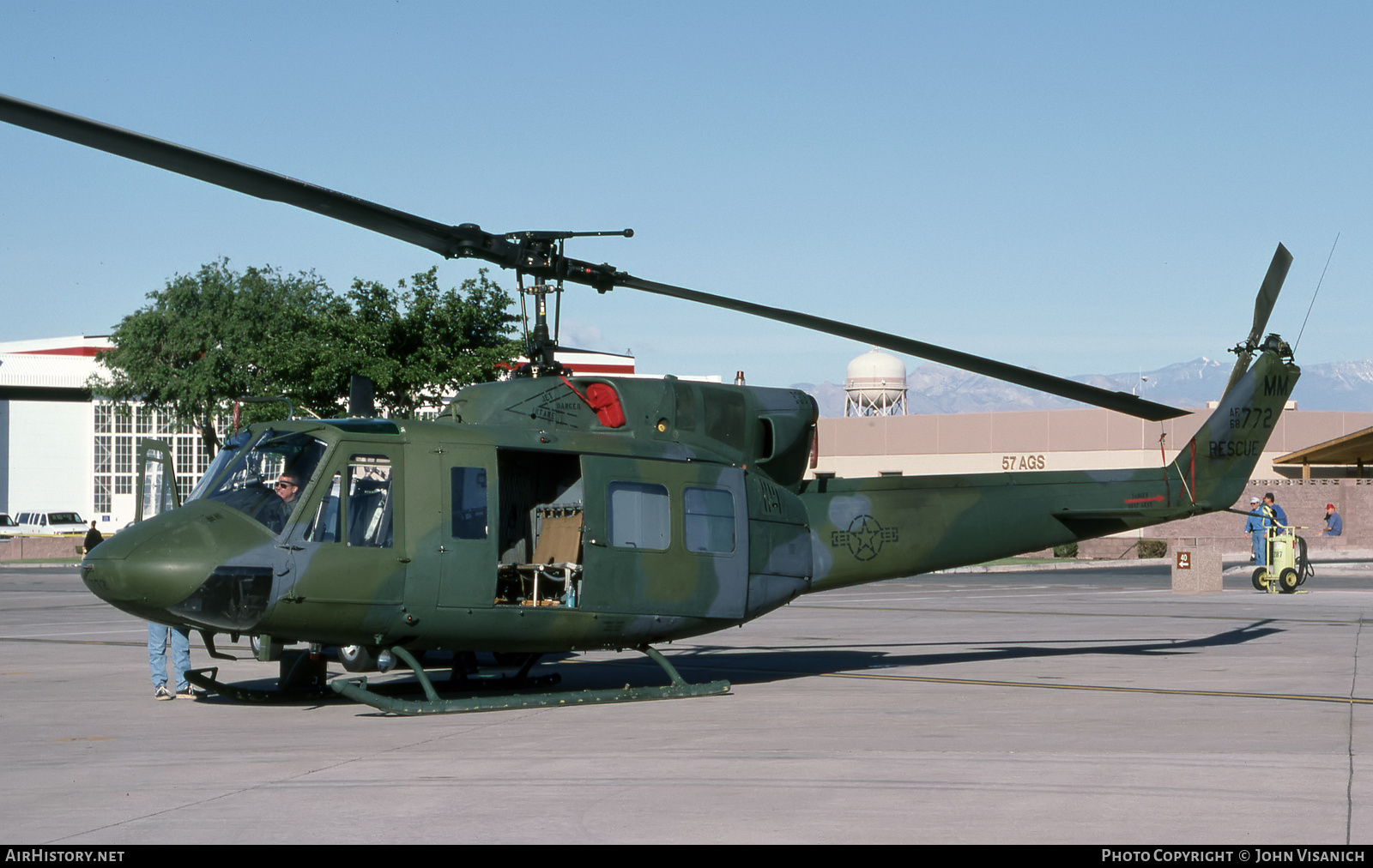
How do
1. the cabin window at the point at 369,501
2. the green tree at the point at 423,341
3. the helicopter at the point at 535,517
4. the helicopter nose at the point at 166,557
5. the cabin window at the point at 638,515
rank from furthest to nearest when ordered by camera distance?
the green tree at the point at 423,341, the cabin window at the point at 638,515, the cabin window at the point at 369,501, the helicopter at the point at 535,517, the helicopter nose at the point at 166,557

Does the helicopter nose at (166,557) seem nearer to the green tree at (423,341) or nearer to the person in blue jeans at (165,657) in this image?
the person in blue jeans at (165,657)

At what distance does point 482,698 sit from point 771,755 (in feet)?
11.0

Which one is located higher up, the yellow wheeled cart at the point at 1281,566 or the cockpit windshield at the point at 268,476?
the cockpit windshield at the point at 268,476

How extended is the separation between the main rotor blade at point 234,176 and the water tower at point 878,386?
261 ft

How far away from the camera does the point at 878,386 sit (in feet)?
294

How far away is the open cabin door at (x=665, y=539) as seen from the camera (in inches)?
467

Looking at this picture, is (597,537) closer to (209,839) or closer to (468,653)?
(468,653)

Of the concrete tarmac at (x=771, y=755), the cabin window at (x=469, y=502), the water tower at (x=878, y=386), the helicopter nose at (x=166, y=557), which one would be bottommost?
the concrete tarmac at (x=771, y=755)

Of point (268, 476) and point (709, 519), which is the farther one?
point (709, 519)

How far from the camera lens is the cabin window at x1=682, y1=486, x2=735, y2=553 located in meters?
12.4

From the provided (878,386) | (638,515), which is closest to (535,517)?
(638,515)

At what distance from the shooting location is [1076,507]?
1475 cm

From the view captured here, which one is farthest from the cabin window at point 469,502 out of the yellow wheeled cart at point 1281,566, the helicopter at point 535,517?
the yellow wheeled cart at point 1281,566

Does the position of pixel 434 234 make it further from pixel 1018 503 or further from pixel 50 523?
pixel 50 523
